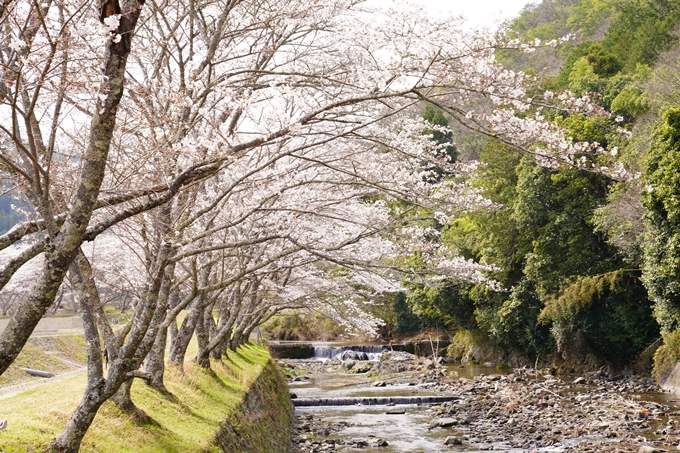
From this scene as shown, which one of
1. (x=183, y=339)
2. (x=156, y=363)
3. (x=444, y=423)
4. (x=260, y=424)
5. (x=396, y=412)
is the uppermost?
(x=183, y=339)

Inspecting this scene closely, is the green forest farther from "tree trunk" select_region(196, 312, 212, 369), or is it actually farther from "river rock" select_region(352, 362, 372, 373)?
"tree trunk" select_region(196, 312, 212, 369)

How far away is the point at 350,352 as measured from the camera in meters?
33.8

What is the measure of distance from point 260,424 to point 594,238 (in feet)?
57.3

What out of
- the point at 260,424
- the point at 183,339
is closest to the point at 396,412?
the point at 260,424

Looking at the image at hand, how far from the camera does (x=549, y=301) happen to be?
23594mm

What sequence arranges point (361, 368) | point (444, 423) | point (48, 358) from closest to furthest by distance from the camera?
point (444, 423), point (48, 358), point (361, 368)

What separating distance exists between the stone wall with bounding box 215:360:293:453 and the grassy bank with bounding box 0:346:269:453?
21 centimetres

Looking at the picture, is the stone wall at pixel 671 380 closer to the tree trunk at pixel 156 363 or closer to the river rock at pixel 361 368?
the river rock at pixel 361 368

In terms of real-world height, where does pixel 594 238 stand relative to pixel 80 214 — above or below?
above

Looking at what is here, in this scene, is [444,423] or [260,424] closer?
[260,424]

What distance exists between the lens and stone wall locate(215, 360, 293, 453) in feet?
29.7

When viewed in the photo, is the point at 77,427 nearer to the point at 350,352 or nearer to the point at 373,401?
the point at 373,401

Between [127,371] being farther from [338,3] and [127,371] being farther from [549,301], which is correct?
[549,301]

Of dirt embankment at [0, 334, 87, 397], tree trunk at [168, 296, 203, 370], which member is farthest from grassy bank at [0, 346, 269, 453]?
dirt embankment at [0, 334, 87, 397]
